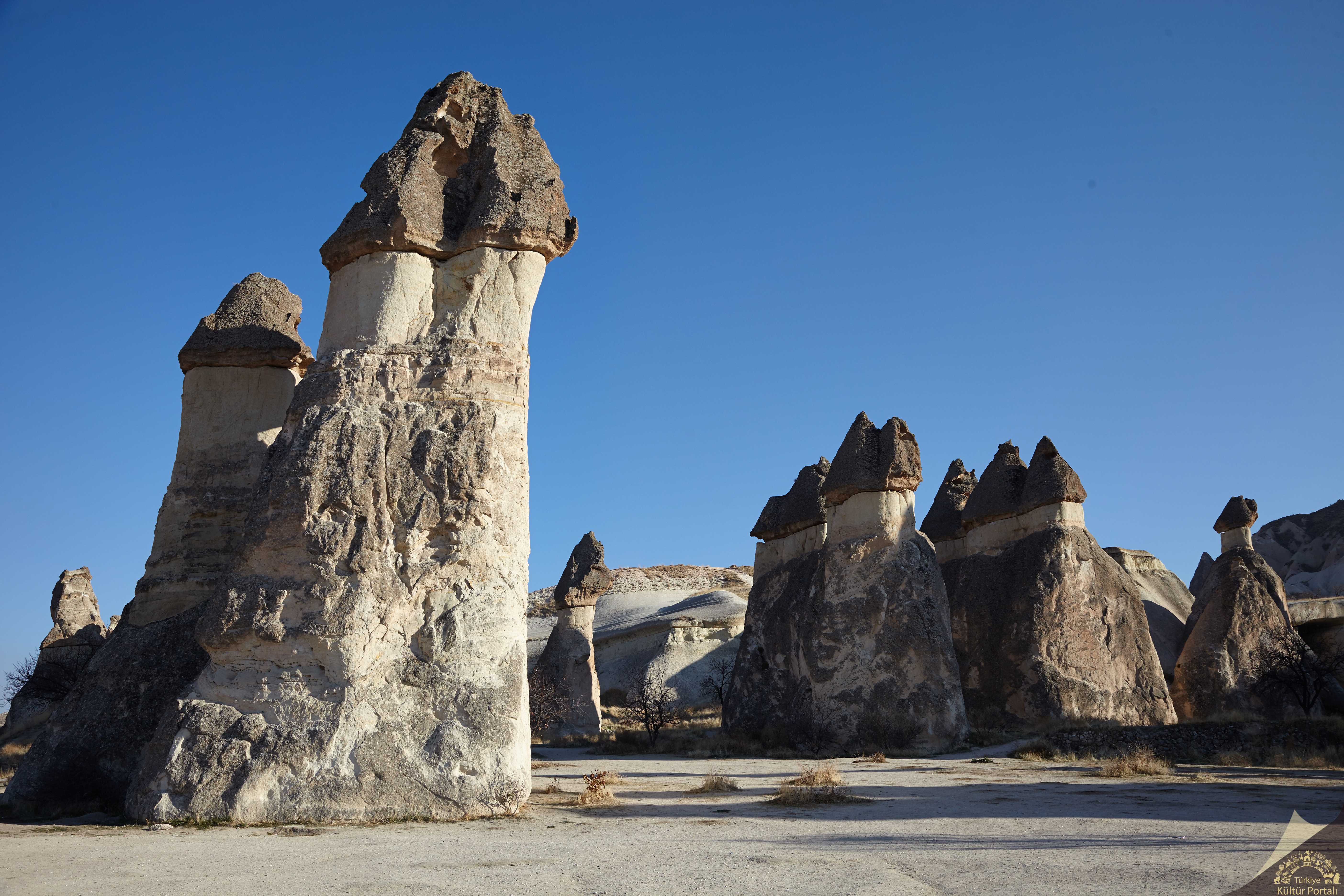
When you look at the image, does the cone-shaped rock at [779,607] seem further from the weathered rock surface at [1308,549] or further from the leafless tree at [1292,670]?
the weathered rock surface at [1308,549]

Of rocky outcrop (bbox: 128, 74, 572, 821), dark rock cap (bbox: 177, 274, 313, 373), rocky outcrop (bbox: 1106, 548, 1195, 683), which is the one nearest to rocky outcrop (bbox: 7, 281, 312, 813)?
dark rock cap (bbox: 177, 274, 313, 373)

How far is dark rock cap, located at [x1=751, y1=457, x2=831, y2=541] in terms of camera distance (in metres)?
18.8

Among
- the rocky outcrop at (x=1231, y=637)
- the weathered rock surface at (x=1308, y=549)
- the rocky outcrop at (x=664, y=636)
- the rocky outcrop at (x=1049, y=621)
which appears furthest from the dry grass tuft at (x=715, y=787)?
the weathered rock surface at (x=1308, y=549)

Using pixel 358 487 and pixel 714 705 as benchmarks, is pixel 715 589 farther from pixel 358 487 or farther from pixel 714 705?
pixel 358 487

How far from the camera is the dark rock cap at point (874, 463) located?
15.0 m

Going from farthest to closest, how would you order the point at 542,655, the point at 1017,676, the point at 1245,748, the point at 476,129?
the point at 542,655, the point at 1017,676, the point at 1245,748, the point at 476,129

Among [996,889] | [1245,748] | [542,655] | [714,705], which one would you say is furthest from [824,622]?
[714,705]

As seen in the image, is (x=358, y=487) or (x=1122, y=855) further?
(x=358, y=487)

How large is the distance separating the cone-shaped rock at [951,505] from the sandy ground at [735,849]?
42.6 ft

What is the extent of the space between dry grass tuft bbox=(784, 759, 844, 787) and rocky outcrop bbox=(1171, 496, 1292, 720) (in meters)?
12.8

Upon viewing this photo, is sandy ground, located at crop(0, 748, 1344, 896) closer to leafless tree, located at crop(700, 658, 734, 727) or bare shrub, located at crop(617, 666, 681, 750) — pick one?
bare shrub, located at crop(617, 666, 681, 750)

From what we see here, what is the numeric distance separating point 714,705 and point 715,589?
11738mm

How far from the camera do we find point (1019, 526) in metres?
18.6

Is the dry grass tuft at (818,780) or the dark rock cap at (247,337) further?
the dark rock cap at (247,337)
